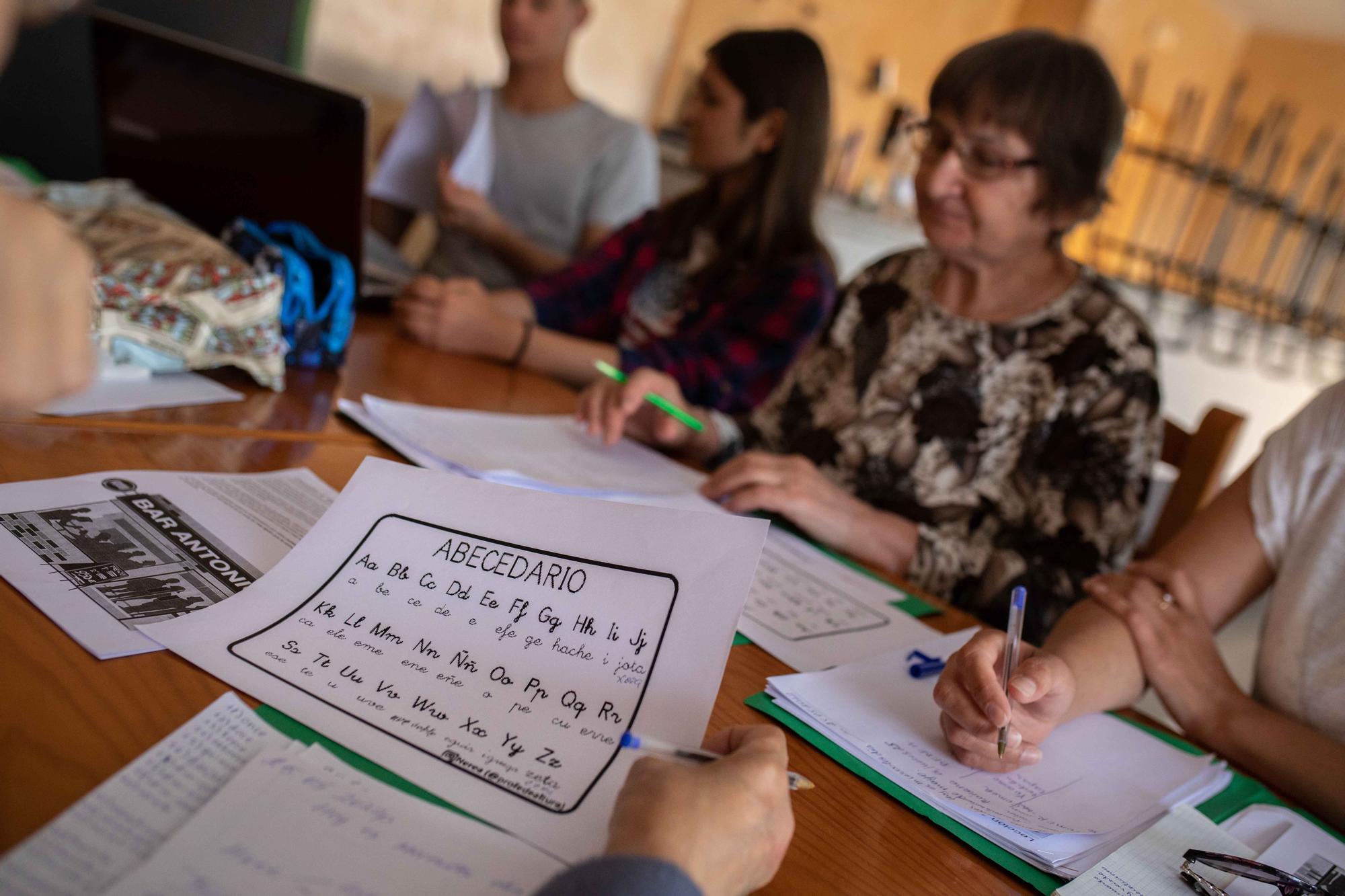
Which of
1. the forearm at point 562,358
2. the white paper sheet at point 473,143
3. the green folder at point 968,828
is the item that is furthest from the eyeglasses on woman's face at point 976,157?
the white paper sheet at point 473,143

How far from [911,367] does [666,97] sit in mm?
2692

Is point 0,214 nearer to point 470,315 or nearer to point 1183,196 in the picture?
point 470,315

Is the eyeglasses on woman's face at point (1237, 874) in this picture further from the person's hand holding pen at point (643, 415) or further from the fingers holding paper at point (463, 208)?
the fingers holding paper at point (463, 208)

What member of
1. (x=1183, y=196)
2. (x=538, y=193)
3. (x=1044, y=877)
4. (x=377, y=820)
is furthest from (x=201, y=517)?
(x=1183, y=196)

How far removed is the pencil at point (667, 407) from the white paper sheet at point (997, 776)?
474 millimetres

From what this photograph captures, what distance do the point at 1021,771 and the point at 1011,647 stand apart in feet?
0.27

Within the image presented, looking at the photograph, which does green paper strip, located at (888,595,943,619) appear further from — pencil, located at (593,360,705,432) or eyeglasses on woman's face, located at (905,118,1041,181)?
eyeglasses on woman's face, located at (905,118,1041,181)

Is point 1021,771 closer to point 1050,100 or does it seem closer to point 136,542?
point 136,542

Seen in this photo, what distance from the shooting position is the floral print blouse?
3.40 feet

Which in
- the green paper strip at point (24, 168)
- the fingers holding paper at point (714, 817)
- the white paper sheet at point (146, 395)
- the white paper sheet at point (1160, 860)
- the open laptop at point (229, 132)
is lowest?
the green paper strip at point (24, 168)

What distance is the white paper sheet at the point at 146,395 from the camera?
80 centimetres

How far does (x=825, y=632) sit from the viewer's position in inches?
29.4

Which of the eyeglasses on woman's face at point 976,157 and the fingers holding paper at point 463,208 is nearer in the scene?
the eyeglasses on woman's face at point 976,157

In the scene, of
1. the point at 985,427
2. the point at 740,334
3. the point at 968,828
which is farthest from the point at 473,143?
the point at 968,828
